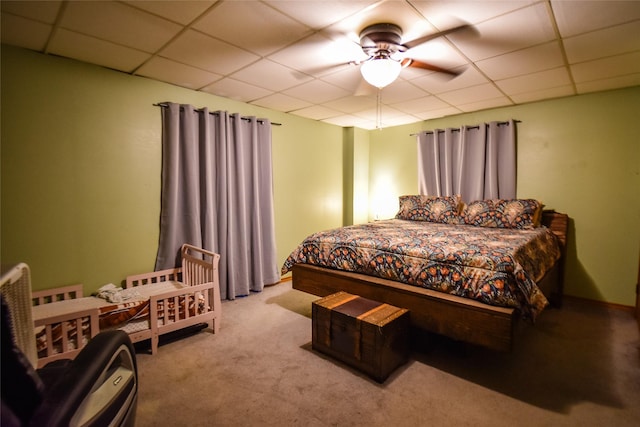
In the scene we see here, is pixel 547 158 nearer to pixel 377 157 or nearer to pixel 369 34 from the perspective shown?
pixel 377 157

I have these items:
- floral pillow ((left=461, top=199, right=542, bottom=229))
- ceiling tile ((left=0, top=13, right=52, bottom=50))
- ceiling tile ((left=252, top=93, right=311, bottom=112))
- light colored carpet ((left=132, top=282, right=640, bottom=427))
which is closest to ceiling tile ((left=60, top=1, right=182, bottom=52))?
ceiling tile ((left=0, top=13, right=52, bottom=50))

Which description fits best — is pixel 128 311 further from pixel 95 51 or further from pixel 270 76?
pixel 270 76

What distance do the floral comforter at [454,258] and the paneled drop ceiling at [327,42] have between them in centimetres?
131

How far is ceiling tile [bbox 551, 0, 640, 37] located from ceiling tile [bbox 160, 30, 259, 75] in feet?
6.20

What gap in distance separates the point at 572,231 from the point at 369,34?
119 inches

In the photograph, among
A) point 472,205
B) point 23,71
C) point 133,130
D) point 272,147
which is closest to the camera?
point 23,71

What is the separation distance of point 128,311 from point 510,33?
10.3 ft

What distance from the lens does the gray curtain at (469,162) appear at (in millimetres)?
3652

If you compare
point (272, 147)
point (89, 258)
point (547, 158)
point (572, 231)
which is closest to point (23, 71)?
point (89, 258)

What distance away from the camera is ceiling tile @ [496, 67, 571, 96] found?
264 centimetres

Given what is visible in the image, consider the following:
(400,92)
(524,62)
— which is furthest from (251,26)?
(524,62)

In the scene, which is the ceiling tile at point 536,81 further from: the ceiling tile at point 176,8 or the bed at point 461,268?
the ceiling tile at point 176,8

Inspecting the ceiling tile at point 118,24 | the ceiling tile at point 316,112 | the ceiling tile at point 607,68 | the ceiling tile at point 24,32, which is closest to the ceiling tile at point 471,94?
the ceiling tile at point 607,68

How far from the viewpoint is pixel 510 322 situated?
1718 mm
